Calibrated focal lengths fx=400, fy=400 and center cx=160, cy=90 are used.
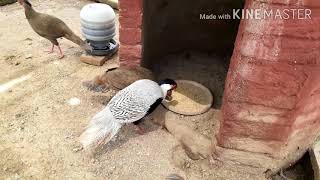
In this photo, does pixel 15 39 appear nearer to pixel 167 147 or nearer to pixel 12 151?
pixel 12 151

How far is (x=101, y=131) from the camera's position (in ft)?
11.8

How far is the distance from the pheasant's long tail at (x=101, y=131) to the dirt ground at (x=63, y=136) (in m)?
0.09

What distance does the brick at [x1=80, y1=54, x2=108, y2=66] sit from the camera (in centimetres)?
477

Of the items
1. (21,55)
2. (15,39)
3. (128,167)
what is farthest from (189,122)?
(15,39)

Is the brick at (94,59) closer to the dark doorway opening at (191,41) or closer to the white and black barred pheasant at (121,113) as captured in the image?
the dark doorway opening at (191,41)

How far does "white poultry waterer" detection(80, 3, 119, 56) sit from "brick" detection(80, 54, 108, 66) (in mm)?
58

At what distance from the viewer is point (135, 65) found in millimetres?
4262

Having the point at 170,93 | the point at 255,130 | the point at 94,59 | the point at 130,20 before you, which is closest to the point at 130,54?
the point at 130,20

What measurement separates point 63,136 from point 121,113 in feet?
2.00

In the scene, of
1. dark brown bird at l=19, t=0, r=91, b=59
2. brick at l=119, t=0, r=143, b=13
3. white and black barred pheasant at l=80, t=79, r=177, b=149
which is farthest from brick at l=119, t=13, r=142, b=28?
dark brown bird at l=19, t=0, r=91, b=59

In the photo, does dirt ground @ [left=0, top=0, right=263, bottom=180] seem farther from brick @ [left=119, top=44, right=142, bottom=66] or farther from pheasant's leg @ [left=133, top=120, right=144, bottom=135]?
brick @ [left=119, top=44, right=142, bottom=66]

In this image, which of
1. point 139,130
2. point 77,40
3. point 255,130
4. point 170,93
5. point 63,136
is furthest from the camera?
point 77,40

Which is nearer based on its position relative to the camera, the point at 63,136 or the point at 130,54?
the point at 63,136

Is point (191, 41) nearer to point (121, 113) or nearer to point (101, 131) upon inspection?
point (121, 113)
